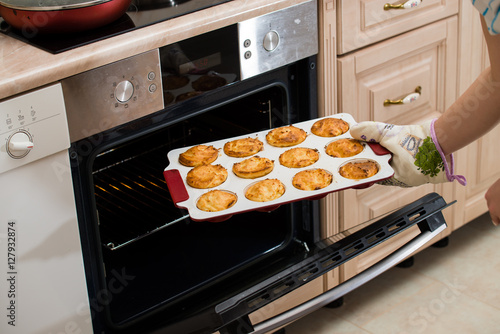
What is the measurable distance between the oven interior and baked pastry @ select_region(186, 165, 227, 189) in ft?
0.43

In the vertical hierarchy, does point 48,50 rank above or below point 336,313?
above

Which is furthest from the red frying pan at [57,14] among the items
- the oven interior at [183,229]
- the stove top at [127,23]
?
the oven interior at [183,229]

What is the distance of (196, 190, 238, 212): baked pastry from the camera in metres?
1.21

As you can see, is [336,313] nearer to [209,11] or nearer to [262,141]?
[262,141]

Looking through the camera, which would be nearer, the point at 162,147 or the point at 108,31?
the point at 108,31

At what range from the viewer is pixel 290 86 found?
1574mm

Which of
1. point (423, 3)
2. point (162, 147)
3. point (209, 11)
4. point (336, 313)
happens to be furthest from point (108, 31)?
point (336, 313)

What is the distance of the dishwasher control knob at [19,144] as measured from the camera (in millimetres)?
1131

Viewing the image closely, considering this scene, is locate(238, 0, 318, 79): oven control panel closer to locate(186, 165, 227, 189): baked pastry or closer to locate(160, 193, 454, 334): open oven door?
locate(186, 165, 227, 189): baked pastry

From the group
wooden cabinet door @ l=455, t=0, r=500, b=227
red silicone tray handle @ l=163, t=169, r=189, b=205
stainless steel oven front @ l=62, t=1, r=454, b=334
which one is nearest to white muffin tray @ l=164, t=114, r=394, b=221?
red silicone tray handle @ l=163, t=169, r=189, b=205

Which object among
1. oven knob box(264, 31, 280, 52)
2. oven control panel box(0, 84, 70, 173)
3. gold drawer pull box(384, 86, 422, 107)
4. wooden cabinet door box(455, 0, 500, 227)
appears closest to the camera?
oven control panel box(0, 84, 70, 173)

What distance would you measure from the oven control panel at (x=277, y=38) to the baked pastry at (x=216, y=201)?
300mm

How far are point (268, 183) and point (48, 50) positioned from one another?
1.54 feet

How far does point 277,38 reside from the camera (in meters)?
1.46
